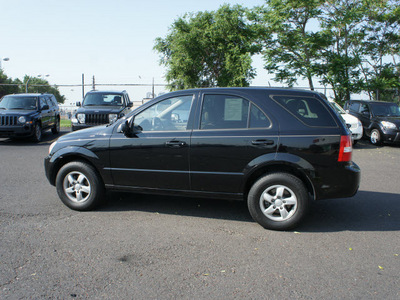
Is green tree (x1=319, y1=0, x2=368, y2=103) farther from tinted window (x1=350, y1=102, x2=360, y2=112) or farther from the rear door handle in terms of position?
the rear door handle

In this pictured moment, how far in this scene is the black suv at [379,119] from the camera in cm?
1333

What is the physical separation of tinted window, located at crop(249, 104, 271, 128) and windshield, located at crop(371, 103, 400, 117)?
11708 mm

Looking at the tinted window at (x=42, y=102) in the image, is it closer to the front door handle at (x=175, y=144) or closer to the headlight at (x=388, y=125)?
the front door handle at (x=175, y=144)

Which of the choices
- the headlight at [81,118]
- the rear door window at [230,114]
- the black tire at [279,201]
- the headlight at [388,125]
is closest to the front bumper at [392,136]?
the headlight at [388,125]

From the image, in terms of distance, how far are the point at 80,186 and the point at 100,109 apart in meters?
8.25

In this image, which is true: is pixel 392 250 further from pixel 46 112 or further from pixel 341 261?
pixel 46 112

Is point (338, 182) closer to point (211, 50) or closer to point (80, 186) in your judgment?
point (80, 186)

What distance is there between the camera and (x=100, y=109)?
515 inches

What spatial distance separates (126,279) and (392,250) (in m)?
2.95

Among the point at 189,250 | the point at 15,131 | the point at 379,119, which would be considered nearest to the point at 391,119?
the point at 379,119

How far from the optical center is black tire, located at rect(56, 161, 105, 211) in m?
5.25

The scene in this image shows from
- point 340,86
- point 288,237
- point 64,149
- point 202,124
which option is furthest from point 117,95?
point 340,86

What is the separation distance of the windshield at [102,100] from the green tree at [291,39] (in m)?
10.4

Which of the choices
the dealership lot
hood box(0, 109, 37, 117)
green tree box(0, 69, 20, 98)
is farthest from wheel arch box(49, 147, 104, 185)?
green tree box(0, 69, 20, 98)
